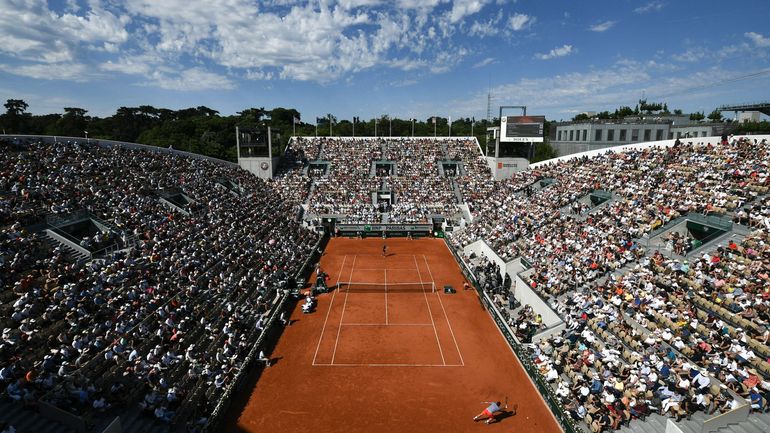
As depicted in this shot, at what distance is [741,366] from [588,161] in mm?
30050

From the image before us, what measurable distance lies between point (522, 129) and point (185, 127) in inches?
2518

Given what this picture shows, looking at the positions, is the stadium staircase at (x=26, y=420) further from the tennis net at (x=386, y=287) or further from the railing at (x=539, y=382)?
the tennis net at (x=386, y=287)

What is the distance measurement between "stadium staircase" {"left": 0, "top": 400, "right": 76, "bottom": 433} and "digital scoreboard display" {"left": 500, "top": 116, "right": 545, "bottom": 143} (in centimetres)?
4921

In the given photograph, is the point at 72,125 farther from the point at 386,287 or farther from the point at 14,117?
the point at 386,287

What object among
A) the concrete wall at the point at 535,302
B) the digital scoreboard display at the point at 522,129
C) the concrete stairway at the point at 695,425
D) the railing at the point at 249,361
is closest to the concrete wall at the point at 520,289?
the concrete wall at the point at 535,302

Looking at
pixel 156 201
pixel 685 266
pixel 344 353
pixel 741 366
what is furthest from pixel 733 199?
pixel 156 201

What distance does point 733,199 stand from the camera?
77.0 ft

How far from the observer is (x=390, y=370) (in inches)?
753

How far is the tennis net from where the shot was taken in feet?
96.3

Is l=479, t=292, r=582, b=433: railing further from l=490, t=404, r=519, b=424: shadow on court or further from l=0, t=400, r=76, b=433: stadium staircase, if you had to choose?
l=0, t=400, r=76, b=433: stadium staircase

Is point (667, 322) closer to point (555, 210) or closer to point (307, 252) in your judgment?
point (555, 210)

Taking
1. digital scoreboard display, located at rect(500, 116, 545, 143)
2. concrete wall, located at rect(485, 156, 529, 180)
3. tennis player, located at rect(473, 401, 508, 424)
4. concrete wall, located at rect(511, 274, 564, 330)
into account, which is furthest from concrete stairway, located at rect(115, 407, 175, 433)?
concrete wall, located at rect(485, 156, 529, 180)

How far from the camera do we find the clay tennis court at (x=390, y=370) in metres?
15.7

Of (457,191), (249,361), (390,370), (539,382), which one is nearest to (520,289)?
(539,382)
